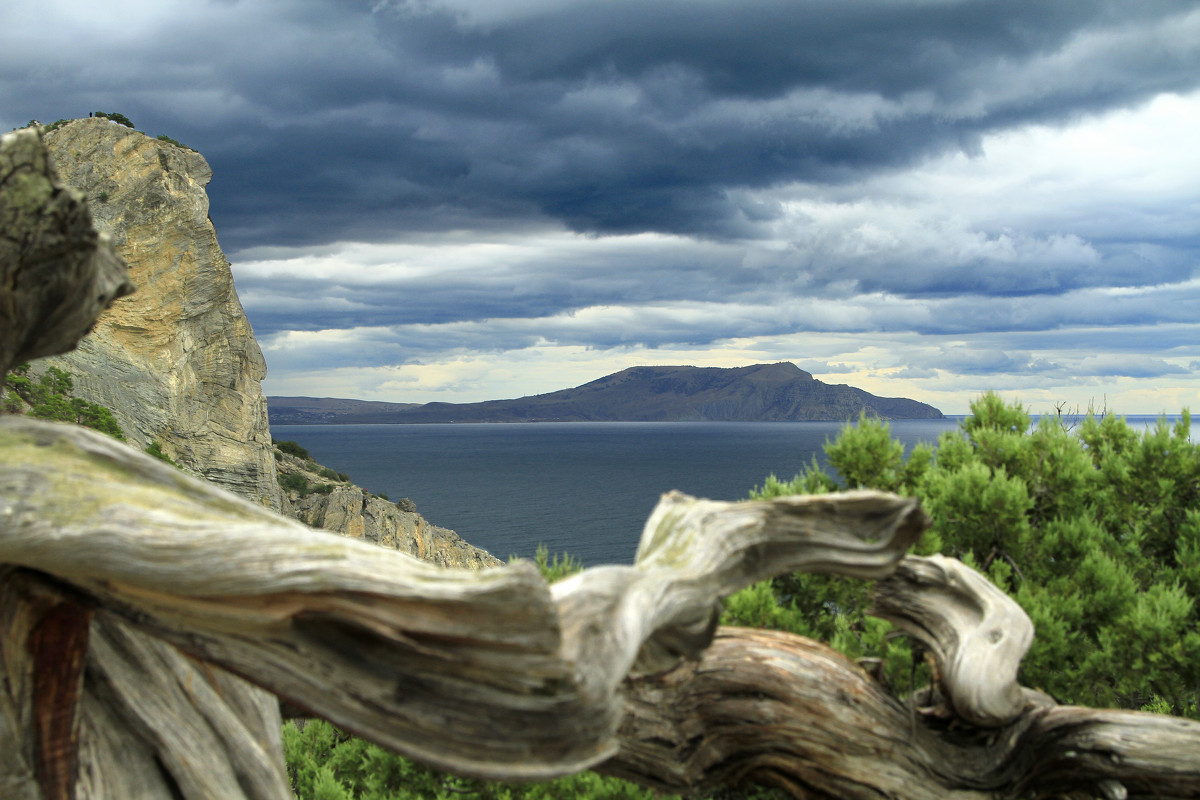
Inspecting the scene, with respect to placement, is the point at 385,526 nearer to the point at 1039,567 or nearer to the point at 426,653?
the point at 1039,567

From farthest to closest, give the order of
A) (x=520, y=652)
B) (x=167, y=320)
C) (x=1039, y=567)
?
(x=167, y=320)
(x=1039, y=567)
(x=520, y=652)

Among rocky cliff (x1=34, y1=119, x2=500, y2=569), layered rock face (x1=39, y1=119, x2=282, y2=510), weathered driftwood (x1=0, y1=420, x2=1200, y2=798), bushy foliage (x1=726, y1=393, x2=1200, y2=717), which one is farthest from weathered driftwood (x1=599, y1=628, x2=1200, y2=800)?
layered rock face (x1=39, y1=119, x2=282, y2=510)

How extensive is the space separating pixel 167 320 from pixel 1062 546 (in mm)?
76917

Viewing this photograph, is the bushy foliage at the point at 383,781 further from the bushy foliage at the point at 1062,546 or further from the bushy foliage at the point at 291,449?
the bushy foliage at the point at 291,449

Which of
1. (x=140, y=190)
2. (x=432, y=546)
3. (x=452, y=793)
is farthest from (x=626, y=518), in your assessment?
(x=452, y=793)

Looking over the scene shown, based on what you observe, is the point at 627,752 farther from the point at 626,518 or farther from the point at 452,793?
the point at 626,518

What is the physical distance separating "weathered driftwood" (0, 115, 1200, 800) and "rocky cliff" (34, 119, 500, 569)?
6632cm

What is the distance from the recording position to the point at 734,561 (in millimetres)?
4934

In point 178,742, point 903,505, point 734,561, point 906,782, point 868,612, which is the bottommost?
point 906,782

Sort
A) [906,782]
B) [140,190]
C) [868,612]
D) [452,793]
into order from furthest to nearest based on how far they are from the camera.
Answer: [140,190] → [452,793] → [868,612] → [906,782]

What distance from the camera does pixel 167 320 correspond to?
237 feet

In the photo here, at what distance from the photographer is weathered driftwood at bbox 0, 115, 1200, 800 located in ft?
12.7

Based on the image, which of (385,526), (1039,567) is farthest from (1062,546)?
(385,526)

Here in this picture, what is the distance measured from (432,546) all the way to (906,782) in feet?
233
